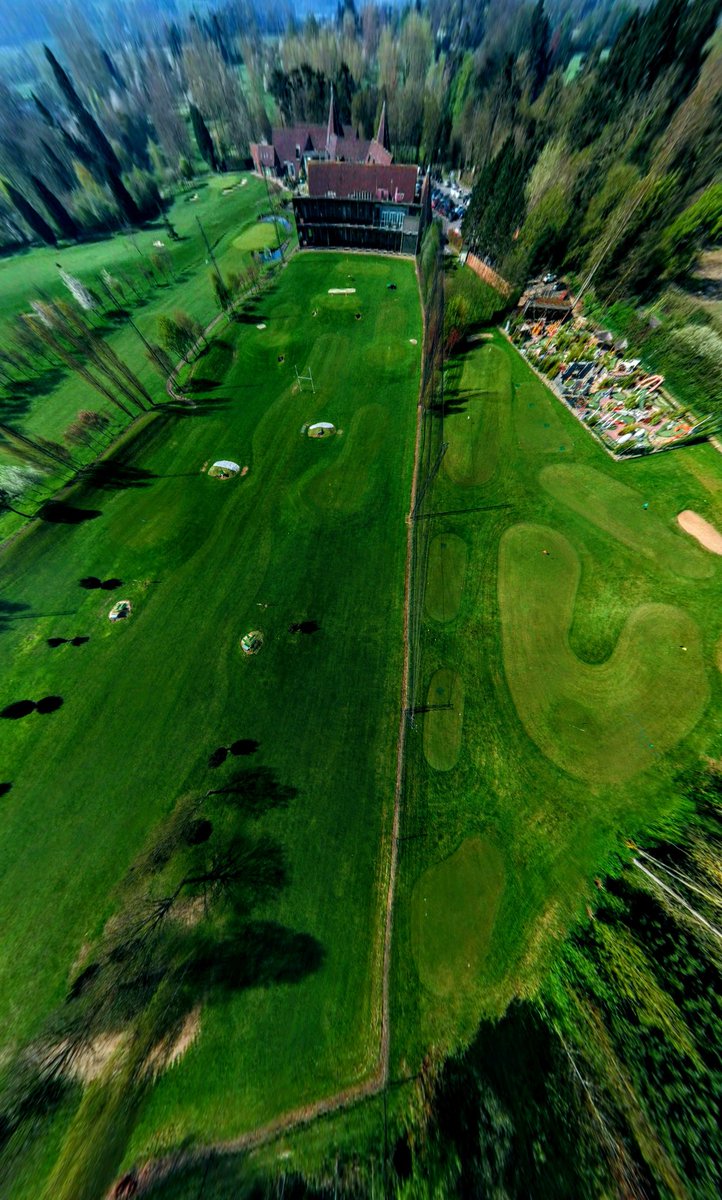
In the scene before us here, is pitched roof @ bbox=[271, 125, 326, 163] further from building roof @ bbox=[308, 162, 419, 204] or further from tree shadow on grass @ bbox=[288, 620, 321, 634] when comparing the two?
tree shadow on grass @ bbox=[288, 620, 321, 634]

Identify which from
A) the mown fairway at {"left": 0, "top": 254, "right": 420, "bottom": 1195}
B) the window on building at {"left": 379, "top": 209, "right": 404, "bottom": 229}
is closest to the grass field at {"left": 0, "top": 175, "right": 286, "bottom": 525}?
the mown fairway at {"left": 0, "top": 254, "right": 420, "bottom": 1195}

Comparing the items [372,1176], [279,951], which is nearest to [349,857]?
[279,951]

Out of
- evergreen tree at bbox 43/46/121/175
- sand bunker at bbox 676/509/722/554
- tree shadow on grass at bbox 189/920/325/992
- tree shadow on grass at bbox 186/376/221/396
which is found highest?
evergreen tree at bbox 43/46/121/175

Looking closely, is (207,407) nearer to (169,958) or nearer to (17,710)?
(17,710)

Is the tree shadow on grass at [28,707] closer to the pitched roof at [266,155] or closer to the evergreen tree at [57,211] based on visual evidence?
the evergreen tree at [57,211]

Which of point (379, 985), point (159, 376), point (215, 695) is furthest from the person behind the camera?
point (159, 376)

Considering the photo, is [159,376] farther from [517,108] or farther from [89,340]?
[517,108]
